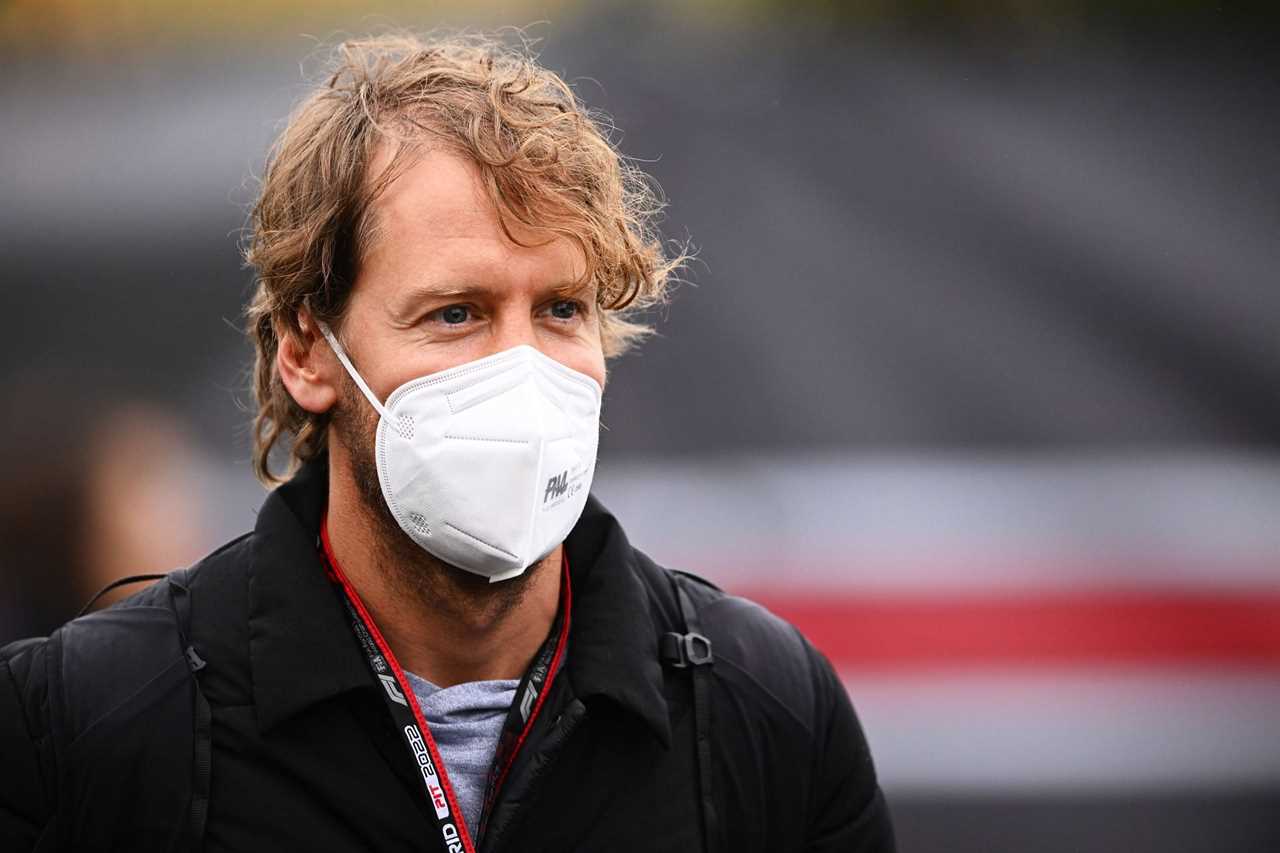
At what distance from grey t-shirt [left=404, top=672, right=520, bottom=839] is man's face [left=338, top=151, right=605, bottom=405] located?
15.0 inches

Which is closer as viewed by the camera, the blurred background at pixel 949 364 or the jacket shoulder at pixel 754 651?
the jacket shoulder at pixel 754 651

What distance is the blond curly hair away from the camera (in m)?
1.67

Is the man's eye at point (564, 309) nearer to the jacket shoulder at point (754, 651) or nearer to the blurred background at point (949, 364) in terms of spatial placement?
the jacket shoulder at point (754, 651)

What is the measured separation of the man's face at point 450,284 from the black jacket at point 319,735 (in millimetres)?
272

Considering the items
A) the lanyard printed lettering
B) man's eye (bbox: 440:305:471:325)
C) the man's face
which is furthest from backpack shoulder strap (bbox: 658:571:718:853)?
man's eye (bbox: 440:305:471:325)

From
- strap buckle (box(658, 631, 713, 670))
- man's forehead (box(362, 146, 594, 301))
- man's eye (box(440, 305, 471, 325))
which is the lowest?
Result: strap buckle (box(658, 631, 713, 670))

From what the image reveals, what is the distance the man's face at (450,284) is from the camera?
1.60 meters

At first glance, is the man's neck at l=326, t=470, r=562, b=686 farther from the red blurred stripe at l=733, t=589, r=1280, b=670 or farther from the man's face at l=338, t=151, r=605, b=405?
the red blurred stripe at l=733, t=589, r=1280, b=670

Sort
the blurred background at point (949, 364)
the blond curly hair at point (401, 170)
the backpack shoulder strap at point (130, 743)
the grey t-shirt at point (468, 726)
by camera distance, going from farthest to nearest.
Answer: the blurred background at point (949, 364) < the blond curly hair at point (401, 170) < the grey t-shirt at point (468, 726) < the backpack shoulder strap at point (130, 743)

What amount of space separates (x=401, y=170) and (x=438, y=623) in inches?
22.7

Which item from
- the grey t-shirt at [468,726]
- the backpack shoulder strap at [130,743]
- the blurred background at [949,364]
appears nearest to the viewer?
the backpack shoulder strap at [130,743]

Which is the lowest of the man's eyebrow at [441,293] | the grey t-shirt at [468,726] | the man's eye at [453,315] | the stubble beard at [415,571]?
the grey t-shirt at [468,726]

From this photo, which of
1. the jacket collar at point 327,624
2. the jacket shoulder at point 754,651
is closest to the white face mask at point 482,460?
the jacket collar at point 327,624

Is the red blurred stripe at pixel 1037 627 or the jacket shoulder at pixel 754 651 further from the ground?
the jacket shoulder at pixel 754 651
